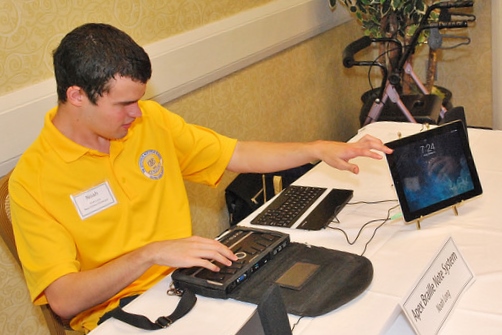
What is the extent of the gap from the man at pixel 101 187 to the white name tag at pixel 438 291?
371mm

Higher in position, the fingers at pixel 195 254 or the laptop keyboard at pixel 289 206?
the fingers at pixel 195 254

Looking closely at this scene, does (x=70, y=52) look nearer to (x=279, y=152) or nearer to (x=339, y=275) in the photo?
(x=279, y=152)

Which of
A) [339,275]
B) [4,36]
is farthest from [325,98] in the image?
[339,275]

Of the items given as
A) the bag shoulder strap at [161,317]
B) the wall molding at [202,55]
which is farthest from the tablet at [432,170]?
the wall molding at [202,55]

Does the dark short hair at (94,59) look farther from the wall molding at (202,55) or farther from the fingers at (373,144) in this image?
the fingers at (373,144)

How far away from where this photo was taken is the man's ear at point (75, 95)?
1.46 meters

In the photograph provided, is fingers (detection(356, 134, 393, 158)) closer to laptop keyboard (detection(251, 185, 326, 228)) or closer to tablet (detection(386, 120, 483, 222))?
tablet (detection(386, 120, 483, 222))

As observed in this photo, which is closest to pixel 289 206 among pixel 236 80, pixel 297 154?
pixel 297 154

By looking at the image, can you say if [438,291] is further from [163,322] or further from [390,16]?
[390,16]

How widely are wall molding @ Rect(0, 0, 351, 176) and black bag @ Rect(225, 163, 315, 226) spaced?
1.48 feet

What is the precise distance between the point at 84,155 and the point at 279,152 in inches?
22.6

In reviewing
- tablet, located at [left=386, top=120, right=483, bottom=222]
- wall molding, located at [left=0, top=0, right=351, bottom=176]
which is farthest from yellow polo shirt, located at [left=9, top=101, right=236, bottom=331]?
tablet, located at [left=386, top=120, right=483, bottom=222]

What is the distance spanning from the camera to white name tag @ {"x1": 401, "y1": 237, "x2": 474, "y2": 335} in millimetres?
1148

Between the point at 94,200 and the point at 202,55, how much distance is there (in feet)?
3.64
